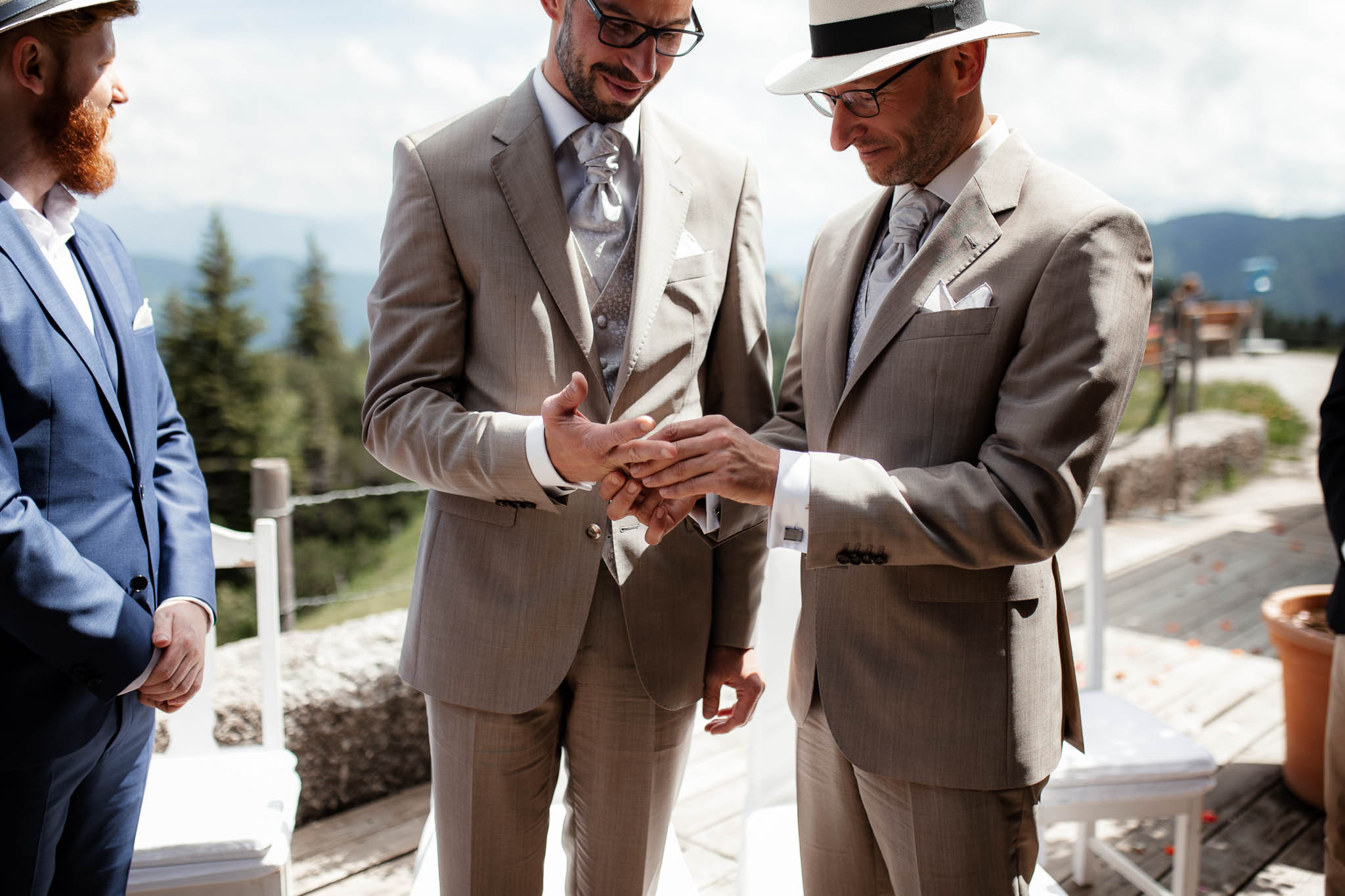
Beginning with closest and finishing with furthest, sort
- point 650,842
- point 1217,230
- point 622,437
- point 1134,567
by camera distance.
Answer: point 622,437 < point 650,842 < point 1134,567 < point 1217,230

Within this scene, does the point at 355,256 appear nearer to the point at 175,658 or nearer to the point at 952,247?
the point at 175,658

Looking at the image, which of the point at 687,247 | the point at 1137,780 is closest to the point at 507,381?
the point at 687,247

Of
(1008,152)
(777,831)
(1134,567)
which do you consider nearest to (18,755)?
(777,831)

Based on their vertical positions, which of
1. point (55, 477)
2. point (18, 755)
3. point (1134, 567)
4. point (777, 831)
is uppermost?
point (55, 477)

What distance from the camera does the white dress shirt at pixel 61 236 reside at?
166 cm

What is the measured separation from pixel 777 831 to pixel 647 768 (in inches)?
26.1

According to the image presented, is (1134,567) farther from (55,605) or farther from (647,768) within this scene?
(55,605)

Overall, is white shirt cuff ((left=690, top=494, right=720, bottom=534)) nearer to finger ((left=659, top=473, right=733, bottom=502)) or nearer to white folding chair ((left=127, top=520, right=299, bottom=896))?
finger ((left=659, top=473, right=733, bottom=502))

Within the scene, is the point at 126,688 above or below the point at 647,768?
above

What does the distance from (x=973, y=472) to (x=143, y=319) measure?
60.1 inches

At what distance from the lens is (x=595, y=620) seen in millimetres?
Answer: 1805

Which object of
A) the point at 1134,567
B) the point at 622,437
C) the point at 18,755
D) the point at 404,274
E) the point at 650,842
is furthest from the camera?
the point at 1134,567

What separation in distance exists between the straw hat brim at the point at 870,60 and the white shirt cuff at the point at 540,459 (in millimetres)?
699

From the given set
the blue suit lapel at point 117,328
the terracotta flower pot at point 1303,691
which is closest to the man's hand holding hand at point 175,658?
the blue suit lapel at point 117,328
